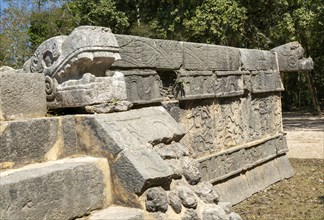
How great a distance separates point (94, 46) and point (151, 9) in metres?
12.1

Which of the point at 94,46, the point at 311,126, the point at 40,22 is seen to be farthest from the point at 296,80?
the point at 94,46

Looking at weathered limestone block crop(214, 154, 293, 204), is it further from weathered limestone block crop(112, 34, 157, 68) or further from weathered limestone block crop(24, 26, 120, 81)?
weathered limestone block crop(24, 26, 120, 81)

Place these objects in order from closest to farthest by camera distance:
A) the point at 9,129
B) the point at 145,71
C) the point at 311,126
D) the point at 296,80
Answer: the point at 9,129, the point at 145,71, the point at 311,126, the point at 296,80

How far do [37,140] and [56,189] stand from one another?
1.44 feet

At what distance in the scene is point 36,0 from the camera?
2055 cm

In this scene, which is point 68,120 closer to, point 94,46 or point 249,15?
point 94,46

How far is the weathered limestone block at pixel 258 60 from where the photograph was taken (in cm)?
645

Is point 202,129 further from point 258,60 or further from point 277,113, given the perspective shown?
point 277,113

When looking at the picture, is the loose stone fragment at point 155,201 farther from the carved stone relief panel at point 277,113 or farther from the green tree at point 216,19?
the green tree at point 216,19

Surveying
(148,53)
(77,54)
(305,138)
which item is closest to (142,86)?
(148,53)

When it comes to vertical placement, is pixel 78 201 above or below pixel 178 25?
below

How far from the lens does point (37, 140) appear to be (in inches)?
116

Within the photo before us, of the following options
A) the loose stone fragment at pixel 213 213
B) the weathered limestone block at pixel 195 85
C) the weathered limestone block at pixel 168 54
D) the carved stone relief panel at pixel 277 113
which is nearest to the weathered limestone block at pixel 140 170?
the loose stone fragment at pixel 213 213

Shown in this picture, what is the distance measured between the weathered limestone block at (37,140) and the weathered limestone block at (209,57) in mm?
2310
